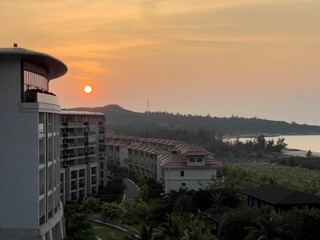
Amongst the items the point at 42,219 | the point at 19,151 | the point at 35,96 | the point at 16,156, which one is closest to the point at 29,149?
the point at 19,151

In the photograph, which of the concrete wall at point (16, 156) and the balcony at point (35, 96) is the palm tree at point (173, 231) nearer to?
the concrete wall at point (16, 156)

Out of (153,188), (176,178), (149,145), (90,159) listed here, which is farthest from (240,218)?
(149,145)

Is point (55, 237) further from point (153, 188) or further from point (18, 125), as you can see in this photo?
point (153, 188)

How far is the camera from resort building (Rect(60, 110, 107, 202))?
174 ft

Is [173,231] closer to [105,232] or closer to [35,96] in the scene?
[35,96]

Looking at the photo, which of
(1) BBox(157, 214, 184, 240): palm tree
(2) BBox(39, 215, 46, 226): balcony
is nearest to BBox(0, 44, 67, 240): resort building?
(2) BBox(39, 215, 46, 226): balcony

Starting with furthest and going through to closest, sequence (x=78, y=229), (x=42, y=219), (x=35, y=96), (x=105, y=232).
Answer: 1. (x=105, y=232)
2. (x=78, y=229)
3. (x=42, y=219)
4. (x=35, y=96)

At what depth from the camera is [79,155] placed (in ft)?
183

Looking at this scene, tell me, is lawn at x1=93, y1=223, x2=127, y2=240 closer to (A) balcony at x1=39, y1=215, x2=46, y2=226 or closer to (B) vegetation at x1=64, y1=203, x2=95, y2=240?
(B) vegetation at x1=64, y1=203, x2=95, y2=240

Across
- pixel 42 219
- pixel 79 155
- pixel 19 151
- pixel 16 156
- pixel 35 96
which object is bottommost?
pixel 42 219

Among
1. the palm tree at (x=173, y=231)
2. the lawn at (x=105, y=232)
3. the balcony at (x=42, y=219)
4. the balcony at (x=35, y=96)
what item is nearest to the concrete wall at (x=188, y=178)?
the lawn at (x=105, y=232)

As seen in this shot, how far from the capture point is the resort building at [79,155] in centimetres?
5300

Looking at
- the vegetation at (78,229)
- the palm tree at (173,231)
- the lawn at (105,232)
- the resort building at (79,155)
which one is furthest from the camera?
the resort building at (79,155)

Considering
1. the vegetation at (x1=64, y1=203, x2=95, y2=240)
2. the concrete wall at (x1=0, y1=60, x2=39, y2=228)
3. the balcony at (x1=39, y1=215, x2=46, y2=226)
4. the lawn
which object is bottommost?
the lawn
